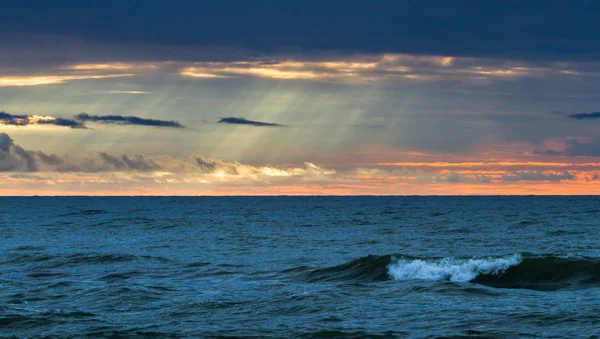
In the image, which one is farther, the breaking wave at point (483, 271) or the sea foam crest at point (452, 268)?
the sea foam crest at point (452, 268)

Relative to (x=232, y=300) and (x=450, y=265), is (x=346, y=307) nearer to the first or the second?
(x=232, y=300)

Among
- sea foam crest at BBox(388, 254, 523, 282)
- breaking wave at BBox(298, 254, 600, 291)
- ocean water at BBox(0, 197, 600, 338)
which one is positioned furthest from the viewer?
sea foam crest at BBox(388, 254, 523, 282)

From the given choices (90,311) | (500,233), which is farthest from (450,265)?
(500,233)

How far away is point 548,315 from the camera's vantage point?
2300 cm

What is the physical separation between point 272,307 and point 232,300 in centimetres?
234

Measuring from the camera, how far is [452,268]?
3406 cm

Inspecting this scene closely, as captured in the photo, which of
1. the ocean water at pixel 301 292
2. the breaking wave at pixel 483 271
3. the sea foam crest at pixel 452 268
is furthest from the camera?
the sea foam crest at pixel 452 268

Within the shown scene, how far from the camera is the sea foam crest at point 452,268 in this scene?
33156 millimetres

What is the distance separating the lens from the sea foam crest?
33.2 metres

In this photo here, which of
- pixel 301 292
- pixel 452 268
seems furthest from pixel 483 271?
pixel 301 292

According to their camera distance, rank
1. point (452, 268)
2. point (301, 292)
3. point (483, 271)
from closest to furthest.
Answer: point (301, 292) < point (483, 271) < point (452, 268)

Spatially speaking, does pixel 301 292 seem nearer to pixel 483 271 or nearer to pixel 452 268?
pixel 452 268

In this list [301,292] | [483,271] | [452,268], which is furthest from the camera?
[452,268]

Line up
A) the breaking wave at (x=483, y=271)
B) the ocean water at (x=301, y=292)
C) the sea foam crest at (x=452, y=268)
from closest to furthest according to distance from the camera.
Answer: the ocean water at (x=301, y=292)
the breaking wave at (x=483, y=271)
the sea foam crest at (x=452, y=268)
